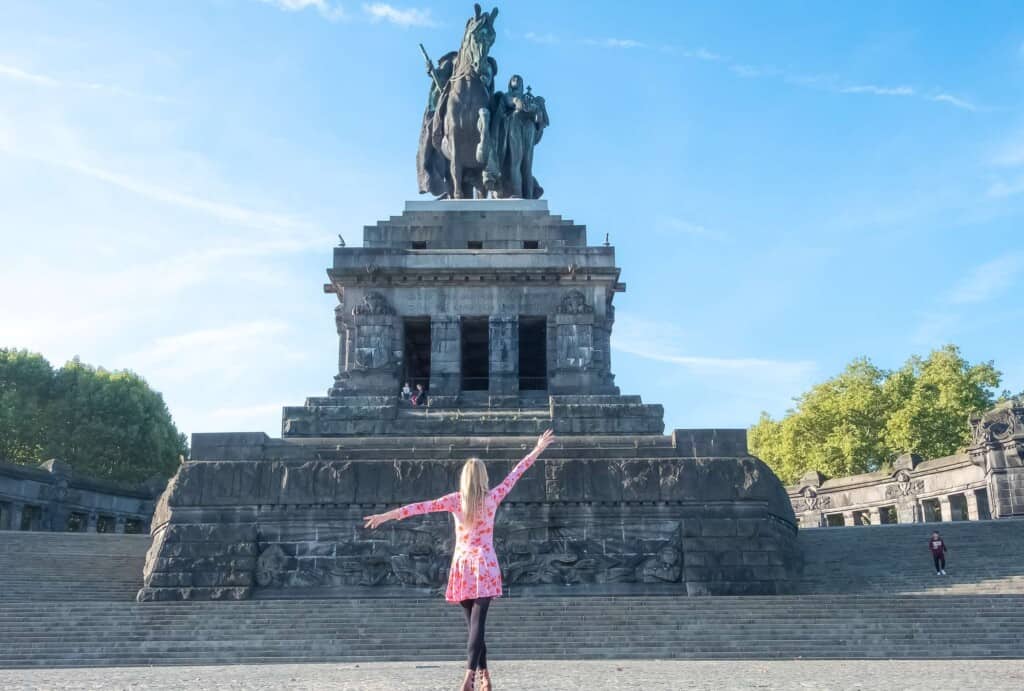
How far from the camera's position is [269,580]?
2253cm

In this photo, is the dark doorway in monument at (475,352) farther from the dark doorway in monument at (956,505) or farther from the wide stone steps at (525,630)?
the dark doorway in monument at (956,505)

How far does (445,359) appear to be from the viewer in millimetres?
31812

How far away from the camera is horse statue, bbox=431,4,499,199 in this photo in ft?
120

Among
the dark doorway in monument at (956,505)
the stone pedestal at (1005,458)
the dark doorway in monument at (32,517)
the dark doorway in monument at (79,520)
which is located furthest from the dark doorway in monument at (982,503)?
the dark doorway in monument at (32,517)

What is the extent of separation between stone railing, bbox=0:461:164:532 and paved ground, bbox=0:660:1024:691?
2961 cm

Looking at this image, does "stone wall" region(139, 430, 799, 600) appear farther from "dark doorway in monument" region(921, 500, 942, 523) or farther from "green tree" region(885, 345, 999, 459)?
"green tree" region(885, 345, 999, 459)

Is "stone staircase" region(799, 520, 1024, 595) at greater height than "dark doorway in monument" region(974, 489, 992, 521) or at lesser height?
lesser

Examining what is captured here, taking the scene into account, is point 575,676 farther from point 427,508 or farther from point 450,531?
point 450,531

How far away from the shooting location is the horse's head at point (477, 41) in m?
37.6

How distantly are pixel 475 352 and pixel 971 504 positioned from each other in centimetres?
2117

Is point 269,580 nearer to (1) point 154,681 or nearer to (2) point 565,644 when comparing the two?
(2) point 565,644

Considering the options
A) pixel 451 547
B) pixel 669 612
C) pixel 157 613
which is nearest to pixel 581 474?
pixel 451 547

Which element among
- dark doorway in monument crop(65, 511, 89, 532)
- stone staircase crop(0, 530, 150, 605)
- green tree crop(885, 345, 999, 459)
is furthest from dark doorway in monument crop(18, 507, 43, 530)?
green tree crop(885, 345, 999, 459)

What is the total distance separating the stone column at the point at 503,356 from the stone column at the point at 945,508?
21924 mm
